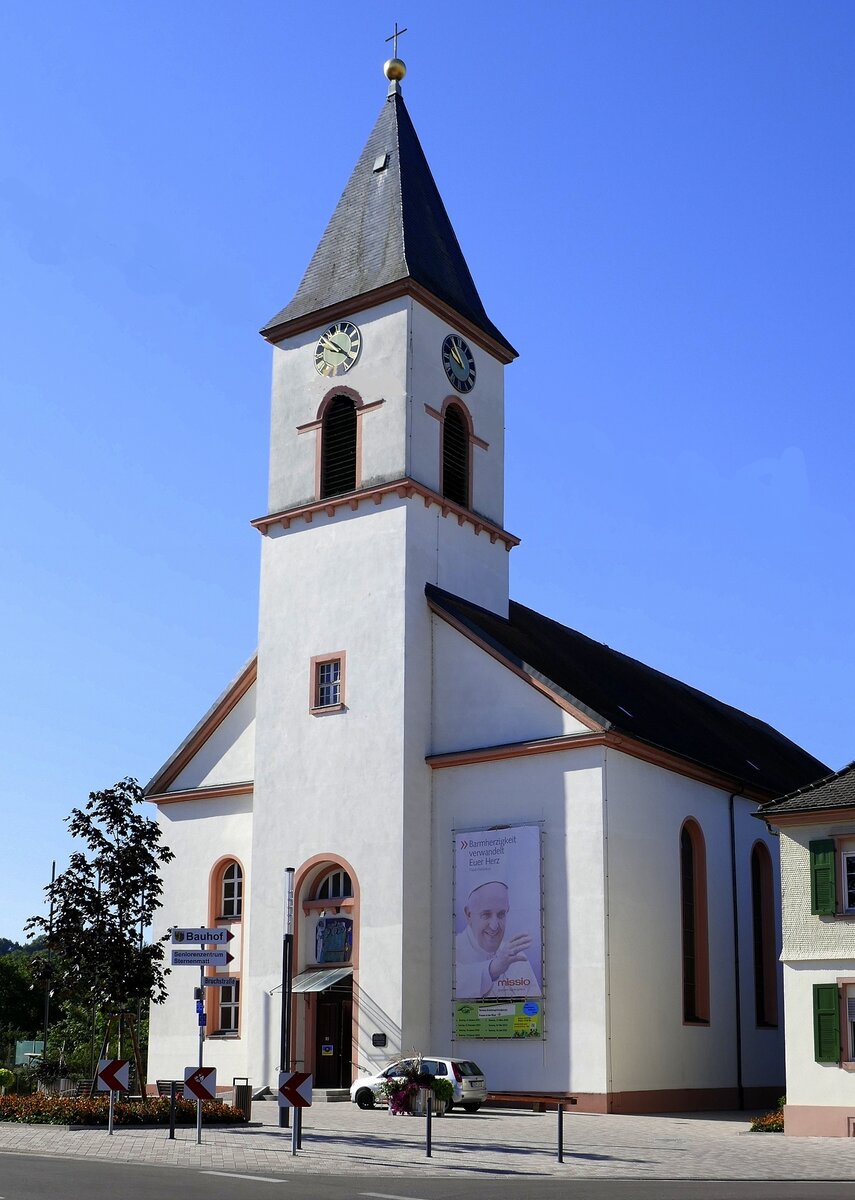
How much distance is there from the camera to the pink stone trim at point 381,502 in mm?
35062

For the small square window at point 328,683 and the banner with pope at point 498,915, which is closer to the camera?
the banner with pope at point 498,915

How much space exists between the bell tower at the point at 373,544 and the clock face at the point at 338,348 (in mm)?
50

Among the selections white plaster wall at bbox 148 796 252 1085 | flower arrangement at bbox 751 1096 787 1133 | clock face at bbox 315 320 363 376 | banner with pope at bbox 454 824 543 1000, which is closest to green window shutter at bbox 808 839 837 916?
flower arrangement at bbox 751 1096 787 1133

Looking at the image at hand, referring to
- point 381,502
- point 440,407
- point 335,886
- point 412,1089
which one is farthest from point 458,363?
point 412,1089

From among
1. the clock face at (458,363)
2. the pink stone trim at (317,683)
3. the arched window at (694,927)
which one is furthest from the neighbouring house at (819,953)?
the clock face at (458,363)

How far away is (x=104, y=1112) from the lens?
23594 millimetres

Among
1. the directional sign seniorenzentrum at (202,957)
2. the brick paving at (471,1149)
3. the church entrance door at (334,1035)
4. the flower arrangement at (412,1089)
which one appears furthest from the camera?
the church entrance door at (334,1035)

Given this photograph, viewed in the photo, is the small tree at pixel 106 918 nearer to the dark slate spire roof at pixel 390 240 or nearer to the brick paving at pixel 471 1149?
the brick paving at pixel 471 1149

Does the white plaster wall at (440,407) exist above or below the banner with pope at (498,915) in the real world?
above

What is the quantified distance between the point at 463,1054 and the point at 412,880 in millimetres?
3814

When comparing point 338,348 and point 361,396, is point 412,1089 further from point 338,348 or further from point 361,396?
point 338,348

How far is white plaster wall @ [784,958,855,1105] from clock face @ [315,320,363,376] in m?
18.3

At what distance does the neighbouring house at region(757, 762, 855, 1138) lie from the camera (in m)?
25.7

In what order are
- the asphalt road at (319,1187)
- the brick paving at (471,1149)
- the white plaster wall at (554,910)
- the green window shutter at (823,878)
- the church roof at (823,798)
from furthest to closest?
the white plaster wall at (554,910)
the church roof at (823,798)
the green window shutter at (823,878)
the brick paving at (471,1149)
the asphalt road at (319,1187)
